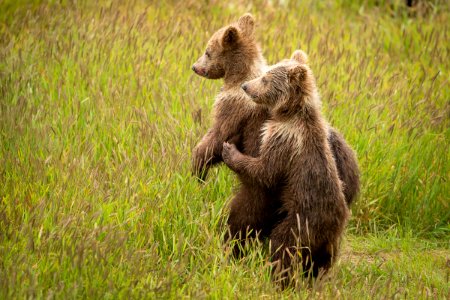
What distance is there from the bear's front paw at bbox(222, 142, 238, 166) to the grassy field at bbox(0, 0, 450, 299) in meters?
0.35

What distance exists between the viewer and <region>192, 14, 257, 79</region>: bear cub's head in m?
5.93

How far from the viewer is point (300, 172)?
5078mm

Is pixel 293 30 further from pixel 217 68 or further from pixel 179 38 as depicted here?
pixel 217 68

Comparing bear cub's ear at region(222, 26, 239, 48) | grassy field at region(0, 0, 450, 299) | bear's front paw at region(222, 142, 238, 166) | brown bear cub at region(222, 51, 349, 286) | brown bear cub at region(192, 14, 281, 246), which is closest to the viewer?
grassy field at region(0, 0, 450, 299)

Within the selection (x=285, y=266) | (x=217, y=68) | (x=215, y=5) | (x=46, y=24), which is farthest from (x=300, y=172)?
(x=215, y=5)

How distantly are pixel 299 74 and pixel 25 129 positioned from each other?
7.64ft

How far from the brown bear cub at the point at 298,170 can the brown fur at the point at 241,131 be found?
0.66ft

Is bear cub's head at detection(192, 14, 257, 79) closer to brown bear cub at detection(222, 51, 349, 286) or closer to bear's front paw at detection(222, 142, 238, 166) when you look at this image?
brown bear cub at detection(222, 51, 349, 286)

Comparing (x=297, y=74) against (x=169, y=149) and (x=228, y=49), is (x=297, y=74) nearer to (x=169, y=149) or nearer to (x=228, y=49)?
(x=228, y=49)

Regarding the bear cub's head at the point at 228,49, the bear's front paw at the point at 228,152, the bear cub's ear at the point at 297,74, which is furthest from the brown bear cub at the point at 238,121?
the bear cub's ear at the point at 297,74

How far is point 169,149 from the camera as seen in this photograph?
5922 mm

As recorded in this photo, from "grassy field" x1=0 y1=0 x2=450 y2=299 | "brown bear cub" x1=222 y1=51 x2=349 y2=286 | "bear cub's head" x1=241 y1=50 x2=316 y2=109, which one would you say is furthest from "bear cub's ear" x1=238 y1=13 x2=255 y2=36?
"grassy field" x1=0 y1=0 x2=450 y2=299

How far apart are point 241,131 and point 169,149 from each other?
0.64 meters

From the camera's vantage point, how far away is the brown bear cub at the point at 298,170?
507cm
